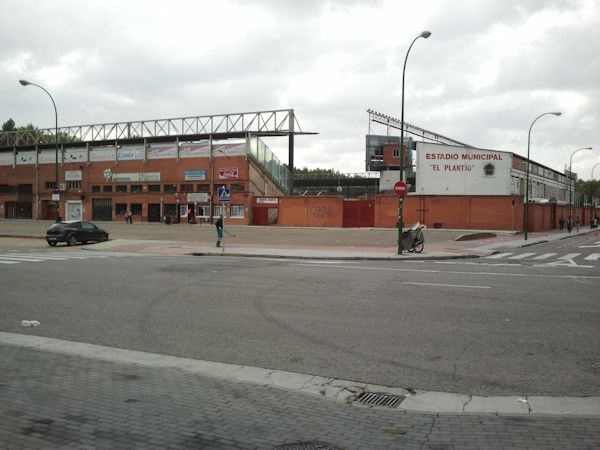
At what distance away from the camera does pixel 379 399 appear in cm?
529

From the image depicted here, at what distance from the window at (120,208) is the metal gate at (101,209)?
1.16 meters

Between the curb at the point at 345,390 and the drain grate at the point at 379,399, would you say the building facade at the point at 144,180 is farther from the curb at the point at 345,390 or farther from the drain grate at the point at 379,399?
the drain grate at the point at 379,399

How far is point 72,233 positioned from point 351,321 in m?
25.5

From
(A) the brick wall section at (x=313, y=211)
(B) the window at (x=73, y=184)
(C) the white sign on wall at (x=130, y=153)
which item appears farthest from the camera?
(B) the window at (x=73, y=184)

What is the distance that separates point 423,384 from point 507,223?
150ft

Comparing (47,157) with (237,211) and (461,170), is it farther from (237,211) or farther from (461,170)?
(461,170)

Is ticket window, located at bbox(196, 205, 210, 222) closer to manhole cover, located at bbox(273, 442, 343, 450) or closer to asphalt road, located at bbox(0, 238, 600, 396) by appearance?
asphalt road, located at bbox(0, 238, 600, 396)

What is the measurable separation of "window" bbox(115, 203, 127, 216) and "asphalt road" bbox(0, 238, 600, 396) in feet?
166

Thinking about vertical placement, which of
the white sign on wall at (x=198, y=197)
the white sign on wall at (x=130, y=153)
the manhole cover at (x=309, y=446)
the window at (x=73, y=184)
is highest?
the white sign on wall at (x=130, y=153)

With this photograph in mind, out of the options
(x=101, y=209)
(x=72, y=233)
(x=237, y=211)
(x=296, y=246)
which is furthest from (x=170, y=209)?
(x=296, y=246)

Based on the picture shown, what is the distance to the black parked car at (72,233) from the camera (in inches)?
1161

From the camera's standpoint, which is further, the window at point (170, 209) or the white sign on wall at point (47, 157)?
the white sign on wall at point (47, 157)

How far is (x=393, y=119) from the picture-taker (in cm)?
9000

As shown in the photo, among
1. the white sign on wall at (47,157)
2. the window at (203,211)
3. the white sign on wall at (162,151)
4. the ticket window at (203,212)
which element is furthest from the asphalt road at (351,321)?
the white sign on wall at (47,157)
